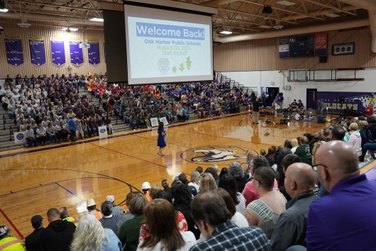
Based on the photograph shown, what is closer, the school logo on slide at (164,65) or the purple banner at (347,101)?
the school logo on slide at (164,65)

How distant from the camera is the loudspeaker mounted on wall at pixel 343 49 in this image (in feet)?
67.4

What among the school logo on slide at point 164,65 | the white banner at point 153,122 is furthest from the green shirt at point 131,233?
the white banner at point 153,122

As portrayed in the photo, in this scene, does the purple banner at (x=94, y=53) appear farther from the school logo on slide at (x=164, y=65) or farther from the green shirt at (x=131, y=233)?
the green shirt at (x=131, y=233)

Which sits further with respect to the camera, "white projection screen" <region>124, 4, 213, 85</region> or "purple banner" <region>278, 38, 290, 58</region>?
"purple banner" <region>278, 38, 290, 58</region>

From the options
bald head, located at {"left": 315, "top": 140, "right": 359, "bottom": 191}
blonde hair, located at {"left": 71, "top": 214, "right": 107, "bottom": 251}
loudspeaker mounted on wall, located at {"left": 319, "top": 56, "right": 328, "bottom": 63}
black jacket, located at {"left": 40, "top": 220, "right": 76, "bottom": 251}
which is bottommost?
black jacket, located at {"left": 40, "top": 220, "right": 76, "bottom": 251}

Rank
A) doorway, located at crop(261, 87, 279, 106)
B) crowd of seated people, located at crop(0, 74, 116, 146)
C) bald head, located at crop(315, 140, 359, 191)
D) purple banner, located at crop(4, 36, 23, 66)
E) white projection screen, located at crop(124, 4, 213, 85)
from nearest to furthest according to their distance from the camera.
Answer: 1. bald head, located at crop(315, 140, 359, 191)
2. white projection screen, located at crop(124, 4, 213, 85)
3. crowd of seated people, located at crop(0, 74, 116, 146)
4. purple banner, located at crop(4, 36, 23, 66)
5. doorway, located at crop(261, 87, 279, 106)

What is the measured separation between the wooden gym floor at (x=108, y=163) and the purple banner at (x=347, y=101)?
5.19 meters

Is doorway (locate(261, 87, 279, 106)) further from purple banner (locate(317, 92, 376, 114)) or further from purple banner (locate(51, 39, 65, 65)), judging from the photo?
purple banner (locate(51, 39, 65, 65))

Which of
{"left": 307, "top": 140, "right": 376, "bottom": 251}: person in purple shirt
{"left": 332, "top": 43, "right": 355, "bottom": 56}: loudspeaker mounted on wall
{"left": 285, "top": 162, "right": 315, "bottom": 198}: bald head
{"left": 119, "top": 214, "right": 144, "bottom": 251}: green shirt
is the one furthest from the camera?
{"left": 332, "top": 43, "right": 355, "bottom": 56}: loudspeaker mounted on wall

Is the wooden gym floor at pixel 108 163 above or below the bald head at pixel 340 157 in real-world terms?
below

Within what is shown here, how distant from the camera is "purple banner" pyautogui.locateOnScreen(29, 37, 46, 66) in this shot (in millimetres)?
21453

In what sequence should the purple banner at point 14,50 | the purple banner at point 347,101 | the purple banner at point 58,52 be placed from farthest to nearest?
1. the purple banner at point 58,52
2. the purple banner at point 14,50
3. the purple banner at point 347,101

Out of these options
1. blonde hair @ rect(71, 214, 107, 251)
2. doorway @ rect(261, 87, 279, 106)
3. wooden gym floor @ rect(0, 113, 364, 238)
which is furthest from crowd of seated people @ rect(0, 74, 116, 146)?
doorway @ rect(261, 87, 279, 106)

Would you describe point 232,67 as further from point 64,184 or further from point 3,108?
point 64,184
